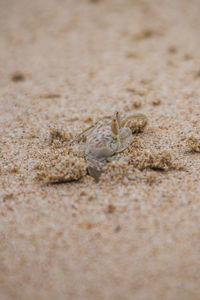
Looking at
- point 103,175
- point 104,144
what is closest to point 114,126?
point 104,144

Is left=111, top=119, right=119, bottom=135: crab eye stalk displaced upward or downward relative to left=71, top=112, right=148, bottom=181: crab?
upward

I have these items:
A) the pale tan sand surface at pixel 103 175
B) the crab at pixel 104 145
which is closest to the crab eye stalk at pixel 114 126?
the crab at pixel 104 145

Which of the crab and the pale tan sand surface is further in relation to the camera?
the crab

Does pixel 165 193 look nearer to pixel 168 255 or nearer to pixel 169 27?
pixel 168 255

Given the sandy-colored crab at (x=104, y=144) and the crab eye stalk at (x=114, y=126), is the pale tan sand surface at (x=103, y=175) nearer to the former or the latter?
the sandy-colored crab at (x=104, y=144)

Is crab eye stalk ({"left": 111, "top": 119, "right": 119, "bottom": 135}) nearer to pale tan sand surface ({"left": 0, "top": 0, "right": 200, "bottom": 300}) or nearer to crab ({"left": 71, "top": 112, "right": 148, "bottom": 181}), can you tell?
crab ({"left": 71, "top": 112, "right": 148, "bottom": 181})

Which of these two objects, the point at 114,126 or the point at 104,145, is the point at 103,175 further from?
the point at 114,126

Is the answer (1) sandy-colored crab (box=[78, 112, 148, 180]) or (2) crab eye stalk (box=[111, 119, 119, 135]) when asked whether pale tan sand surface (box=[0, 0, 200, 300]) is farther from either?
(2) crab eye stalk (box=[111, 119, 119, 135])

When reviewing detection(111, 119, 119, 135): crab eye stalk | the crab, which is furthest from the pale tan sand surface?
detection(111, 119, 119, 135): crab eye stalk

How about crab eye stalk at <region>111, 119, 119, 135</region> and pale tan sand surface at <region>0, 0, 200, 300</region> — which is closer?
pale tan sand surface at <region>0, 0, 200, 300</region>
